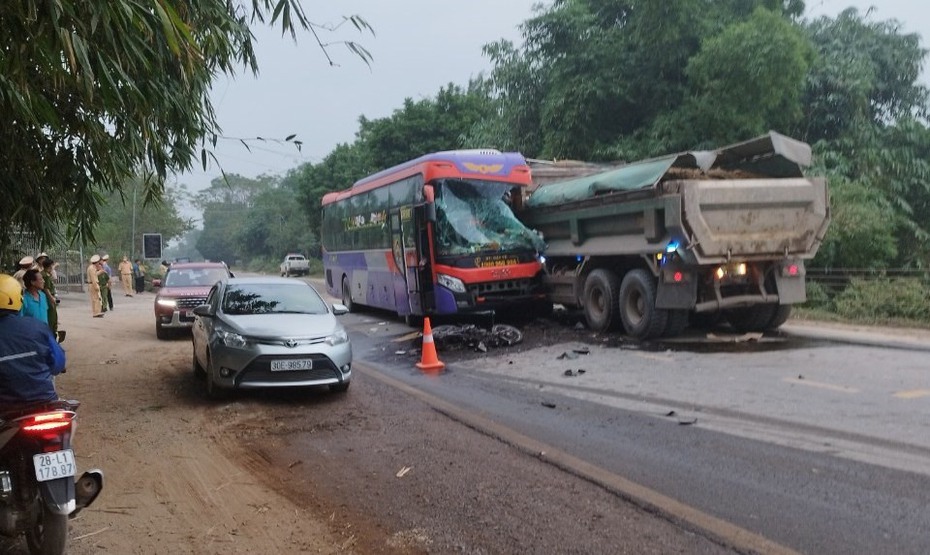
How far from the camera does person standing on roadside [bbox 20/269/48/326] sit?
23.2 ft

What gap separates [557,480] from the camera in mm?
5176

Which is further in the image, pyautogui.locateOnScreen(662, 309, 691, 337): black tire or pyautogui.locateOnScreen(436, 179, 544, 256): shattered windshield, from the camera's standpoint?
pyautogui.locateOnScreen(436, 179, 544, 256): shattered windshield

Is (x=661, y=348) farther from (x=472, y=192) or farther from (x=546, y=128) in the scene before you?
(x=546, y=128)

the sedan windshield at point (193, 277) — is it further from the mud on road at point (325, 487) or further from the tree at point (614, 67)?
the tree at point (614, 67)

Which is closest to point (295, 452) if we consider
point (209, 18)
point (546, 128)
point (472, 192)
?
point (209, 18)

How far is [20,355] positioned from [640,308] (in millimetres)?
9501

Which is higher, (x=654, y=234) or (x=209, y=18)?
(x=209, y=18)

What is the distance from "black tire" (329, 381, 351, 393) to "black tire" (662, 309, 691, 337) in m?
5.43

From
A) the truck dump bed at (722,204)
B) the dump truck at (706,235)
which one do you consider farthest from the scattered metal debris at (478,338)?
the truck dump bed at (722,204)

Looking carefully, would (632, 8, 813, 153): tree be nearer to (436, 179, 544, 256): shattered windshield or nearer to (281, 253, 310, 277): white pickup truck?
(436, 179, 544, 256): shattered windshield

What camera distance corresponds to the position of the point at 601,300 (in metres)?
12.8

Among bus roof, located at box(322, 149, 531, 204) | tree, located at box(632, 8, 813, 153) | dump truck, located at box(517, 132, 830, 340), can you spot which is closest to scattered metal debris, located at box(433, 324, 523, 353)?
dump truck, located at box(517, 132, 830, 340)

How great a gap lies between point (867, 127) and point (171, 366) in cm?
1831

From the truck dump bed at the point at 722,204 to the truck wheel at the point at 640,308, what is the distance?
49cm
